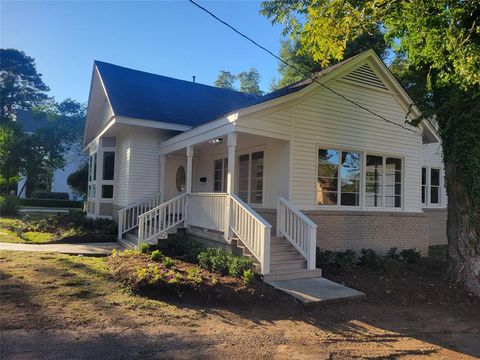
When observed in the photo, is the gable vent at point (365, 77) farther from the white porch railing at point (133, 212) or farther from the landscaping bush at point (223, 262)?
the white porch railing at point (133, 212)

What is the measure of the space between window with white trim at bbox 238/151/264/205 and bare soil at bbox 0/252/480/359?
403cm

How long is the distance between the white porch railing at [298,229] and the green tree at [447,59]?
336cm

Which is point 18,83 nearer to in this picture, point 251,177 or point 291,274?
point 251,177

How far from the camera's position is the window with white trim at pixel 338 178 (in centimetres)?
1060

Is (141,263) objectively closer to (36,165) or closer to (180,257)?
(180,257)

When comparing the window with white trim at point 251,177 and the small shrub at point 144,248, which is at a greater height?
the window with white trim at point 251,177

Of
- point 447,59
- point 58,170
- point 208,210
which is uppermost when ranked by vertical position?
Result: point 447,59

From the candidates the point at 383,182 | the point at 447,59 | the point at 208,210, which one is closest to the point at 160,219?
the point at 208,210

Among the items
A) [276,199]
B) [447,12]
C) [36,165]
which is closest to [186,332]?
[276,199]

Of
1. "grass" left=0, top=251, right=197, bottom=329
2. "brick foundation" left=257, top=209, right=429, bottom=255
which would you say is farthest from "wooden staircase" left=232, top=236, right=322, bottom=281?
"grass" left=0, top=251, right=197, bottom=329

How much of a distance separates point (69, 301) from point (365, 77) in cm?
976

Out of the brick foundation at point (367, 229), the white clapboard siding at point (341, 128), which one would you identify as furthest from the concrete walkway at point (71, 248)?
the white clapboard siding at point (341, 128)

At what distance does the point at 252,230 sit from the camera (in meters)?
8.22

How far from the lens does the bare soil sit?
15.4ft
